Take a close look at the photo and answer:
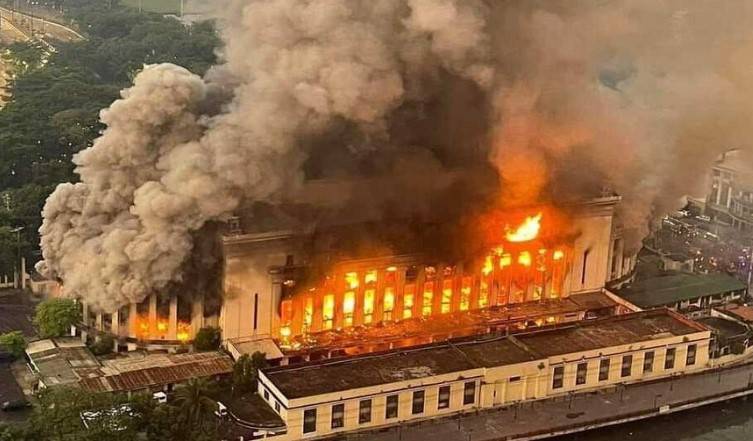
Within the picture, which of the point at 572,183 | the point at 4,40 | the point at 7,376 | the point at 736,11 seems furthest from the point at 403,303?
the point at 4,40

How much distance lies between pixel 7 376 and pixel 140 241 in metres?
6.38

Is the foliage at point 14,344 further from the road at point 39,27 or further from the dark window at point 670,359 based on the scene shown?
the road at point 39,27

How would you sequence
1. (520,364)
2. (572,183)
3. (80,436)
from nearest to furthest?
(80,436) < (520,364) < (572,183)

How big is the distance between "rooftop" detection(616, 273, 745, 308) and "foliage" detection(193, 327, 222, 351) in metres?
17.7

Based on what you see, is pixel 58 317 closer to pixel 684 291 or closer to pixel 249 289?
pixel 249 289

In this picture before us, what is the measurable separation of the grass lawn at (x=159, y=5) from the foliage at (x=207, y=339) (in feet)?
272

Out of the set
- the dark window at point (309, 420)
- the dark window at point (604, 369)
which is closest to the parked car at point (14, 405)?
the dark window at point (309, 420)

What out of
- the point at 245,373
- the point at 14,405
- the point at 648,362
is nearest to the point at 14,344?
the point at 14,405

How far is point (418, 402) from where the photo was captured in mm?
37875

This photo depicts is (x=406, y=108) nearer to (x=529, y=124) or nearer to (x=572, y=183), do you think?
(x=529, y=124)

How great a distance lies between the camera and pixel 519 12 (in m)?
44.3

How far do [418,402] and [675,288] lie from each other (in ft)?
55.6

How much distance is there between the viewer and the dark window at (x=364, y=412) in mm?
36847

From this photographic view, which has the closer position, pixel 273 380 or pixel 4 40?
pixel 273 380
